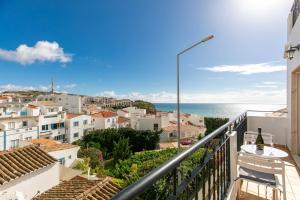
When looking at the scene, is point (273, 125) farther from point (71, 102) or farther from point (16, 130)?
point (71, 102)

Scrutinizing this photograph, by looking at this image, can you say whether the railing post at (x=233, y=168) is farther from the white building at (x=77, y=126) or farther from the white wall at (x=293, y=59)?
the white building at (x=77, y=126)

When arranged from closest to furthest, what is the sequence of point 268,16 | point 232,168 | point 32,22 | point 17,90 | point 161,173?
point 161,173, point 232,168, point 268,16, point 32,22, point 17,90

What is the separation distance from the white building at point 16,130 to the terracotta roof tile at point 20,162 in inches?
690

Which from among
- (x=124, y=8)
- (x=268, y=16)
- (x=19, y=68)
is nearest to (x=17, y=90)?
(x=19, y=68)

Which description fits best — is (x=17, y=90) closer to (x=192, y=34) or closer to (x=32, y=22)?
(x=32, y=22)

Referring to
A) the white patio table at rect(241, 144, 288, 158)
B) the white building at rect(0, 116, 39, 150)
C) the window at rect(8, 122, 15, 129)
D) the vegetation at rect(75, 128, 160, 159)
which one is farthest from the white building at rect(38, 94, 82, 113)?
the white patio table at rect(241, 144, 288, 158)

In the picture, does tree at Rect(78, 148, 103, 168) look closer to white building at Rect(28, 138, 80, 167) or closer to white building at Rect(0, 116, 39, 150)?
white building at Rect(28, 138, 80, 167)

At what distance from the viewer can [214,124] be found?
21812mm

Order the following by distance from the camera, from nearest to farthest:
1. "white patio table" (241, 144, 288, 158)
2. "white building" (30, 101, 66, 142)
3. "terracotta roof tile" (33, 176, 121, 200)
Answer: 1. "white patio table" (241, 144, 288, 158)
2. "terracotta roof tile" (33, 176, 121, 200)
3. "white building" (30, 101, 66, 142)

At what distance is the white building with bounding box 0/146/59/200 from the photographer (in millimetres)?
6422

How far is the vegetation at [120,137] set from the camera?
2962 cm

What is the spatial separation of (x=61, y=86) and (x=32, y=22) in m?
50.1

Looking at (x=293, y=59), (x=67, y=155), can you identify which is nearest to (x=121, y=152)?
(x=67, y=155)

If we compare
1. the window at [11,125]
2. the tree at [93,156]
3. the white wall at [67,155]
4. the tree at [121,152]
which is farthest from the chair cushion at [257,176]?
the window at [11,125]
